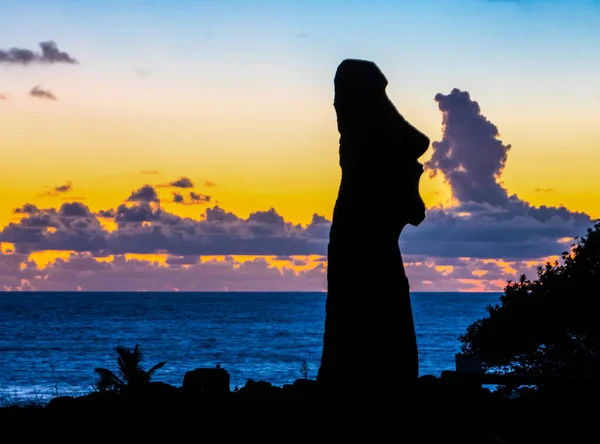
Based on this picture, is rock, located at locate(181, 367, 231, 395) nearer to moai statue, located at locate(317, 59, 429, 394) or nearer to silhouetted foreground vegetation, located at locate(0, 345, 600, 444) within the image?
silhouetted foreground vegetation, located at locate(0, 345, 600, 444)

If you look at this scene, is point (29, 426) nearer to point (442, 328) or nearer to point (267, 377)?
point (267, 377)

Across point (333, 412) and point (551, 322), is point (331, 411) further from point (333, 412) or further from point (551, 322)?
point (551, 322)

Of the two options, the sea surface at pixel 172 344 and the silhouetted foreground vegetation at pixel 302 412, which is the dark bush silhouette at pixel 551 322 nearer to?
the silhouetted foreground vegetation at pixel 302 412

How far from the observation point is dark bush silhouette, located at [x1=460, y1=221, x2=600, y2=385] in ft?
76.4

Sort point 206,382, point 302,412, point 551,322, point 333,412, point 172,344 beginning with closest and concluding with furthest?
point 333,412
point 302,412
point 206,382
point 551,322
point 172,344

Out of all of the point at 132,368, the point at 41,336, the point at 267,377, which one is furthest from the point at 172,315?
the point at 132,368

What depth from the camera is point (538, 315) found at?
78.2 ft

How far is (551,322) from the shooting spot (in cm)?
2364

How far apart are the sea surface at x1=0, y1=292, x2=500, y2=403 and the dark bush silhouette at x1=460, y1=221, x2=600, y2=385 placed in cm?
2195

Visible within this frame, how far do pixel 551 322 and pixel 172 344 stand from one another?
252 ft

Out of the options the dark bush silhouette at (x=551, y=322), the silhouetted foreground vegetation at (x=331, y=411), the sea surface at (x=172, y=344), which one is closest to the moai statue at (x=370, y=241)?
the silhouetted foreground vegetation at (x=331, y=411)

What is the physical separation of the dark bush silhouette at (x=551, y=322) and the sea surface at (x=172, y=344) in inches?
864

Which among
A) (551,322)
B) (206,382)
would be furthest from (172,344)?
(206,382)

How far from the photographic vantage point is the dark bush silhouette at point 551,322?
76.4 ft
